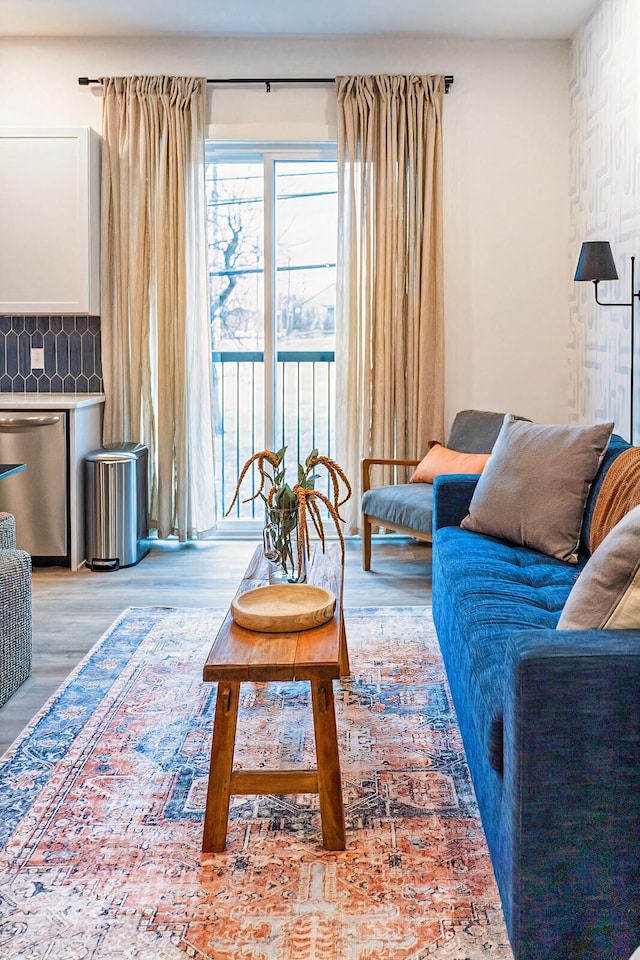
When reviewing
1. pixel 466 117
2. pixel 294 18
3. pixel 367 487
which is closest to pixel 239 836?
pixel 367 487

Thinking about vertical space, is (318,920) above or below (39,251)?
below

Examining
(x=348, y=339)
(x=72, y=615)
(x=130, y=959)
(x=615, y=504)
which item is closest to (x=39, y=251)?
(x=348, y=339)

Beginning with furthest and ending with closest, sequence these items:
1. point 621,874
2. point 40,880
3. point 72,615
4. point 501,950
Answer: point 72,615, point 40,880, point 501,950, point 621,874

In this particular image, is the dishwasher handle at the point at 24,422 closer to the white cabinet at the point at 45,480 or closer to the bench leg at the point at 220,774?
the white cabinet at the point at 45,480

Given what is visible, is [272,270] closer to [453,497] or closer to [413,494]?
[413,494]

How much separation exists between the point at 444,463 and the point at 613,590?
2966 millimetres

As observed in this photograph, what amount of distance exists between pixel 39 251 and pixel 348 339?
5.84 feet

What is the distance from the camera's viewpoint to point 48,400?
500cm

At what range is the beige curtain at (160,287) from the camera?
5.09 metres

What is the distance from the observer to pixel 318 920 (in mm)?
1854

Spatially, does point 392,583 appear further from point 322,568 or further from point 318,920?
point 318,920

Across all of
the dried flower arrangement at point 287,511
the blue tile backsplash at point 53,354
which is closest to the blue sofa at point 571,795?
the dried flower arrangement at point 287,511

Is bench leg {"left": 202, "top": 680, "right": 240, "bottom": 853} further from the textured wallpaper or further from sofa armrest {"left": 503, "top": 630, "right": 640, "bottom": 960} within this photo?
the textured wallpaper

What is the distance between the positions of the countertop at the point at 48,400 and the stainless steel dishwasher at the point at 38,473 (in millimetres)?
42
